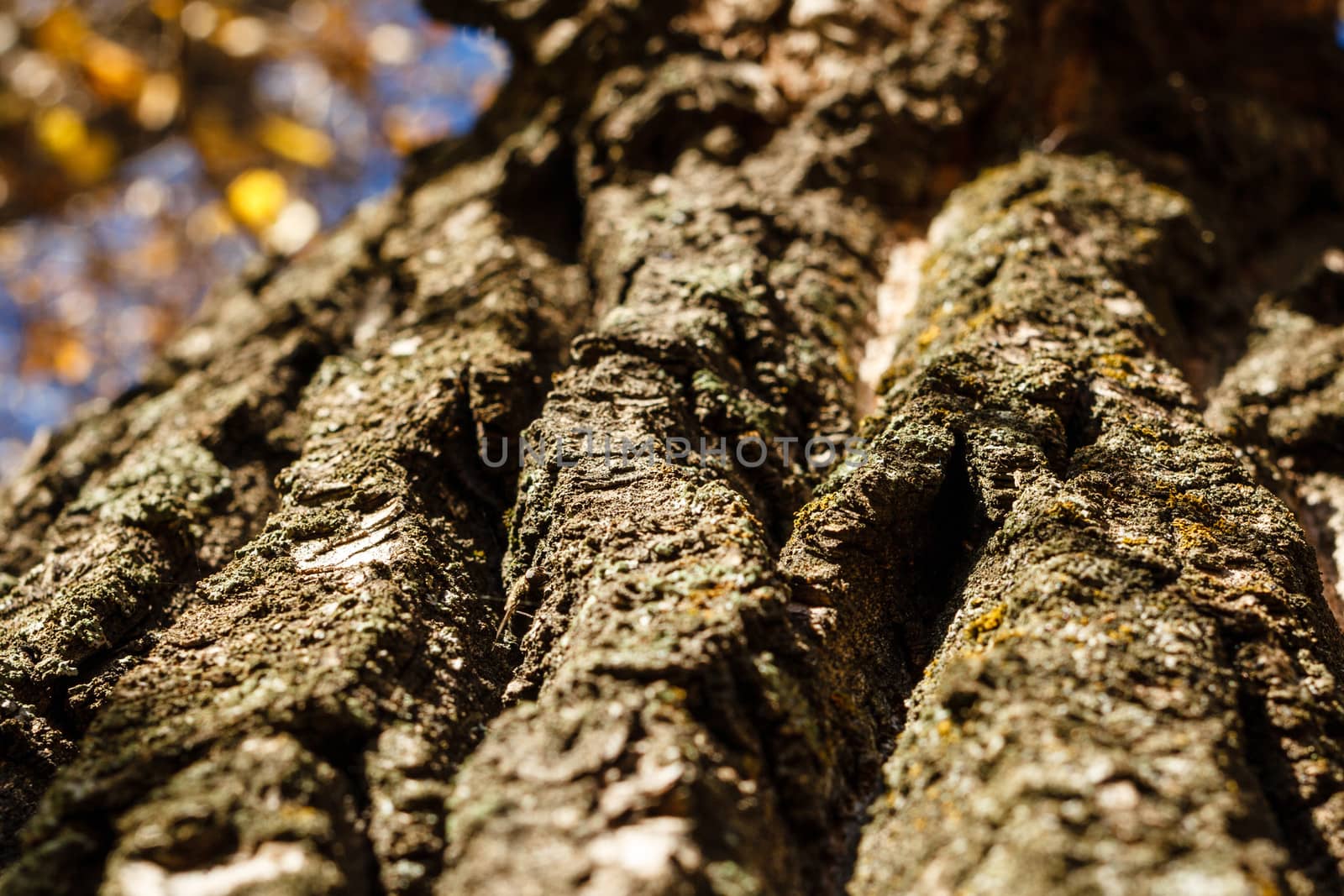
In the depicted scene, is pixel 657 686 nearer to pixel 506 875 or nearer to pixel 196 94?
pixel 506 875

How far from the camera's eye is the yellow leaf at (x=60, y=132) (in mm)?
6586

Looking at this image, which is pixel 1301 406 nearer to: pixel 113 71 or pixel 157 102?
pixel 157 102

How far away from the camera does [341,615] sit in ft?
6.25

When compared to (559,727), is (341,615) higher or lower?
higher

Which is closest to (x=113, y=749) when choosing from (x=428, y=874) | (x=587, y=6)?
(x=428, y=874)

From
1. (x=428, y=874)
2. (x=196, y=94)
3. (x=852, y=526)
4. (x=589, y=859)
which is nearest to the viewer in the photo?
(x=589, y=859)

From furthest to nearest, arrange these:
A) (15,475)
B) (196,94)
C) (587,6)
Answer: (196,94)
(587,6)
(15,475)

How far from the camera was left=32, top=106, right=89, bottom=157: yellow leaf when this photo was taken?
6.59 meters

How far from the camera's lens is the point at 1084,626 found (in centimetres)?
170

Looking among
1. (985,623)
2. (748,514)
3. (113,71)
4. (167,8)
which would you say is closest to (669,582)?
(748,514)

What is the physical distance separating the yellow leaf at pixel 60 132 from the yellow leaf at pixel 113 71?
11.8 inches

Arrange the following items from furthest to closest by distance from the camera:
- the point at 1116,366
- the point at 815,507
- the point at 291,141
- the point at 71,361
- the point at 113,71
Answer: the point at 71,361 < the point at 291,141 < the point at 113,71 < the point at 1116,366 < the point at 815,507

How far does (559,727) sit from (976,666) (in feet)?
2.29

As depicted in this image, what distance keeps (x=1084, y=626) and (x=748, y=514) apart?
0.66m
